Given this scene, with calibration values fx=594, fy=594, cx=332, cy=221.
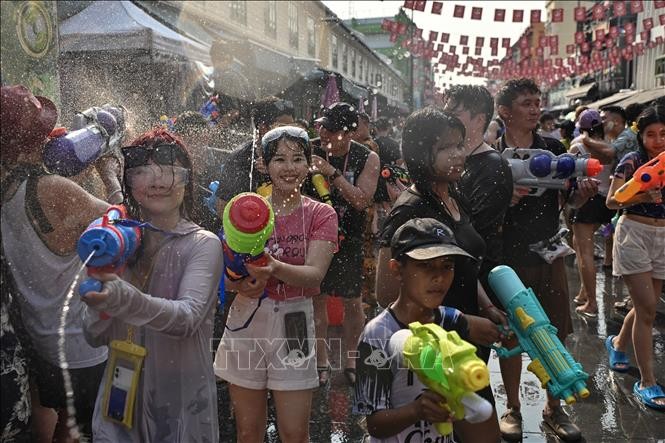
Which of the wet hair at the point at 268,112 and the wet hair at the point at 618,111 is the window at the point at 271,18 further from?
the wet hair at the point at 268,112

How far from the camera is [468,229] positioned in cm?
258

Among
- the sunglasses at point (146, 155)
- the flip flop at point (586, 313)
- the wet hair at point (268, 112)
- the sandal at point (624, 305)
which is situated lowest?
the flip flop at point (586, 313)

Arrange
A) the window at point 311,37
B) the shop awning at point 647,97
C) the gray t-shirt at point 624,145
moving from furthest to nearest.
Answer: the window at point 311,37 < the shop awning at point 647,97 < the gray t-shirt at point 624,145

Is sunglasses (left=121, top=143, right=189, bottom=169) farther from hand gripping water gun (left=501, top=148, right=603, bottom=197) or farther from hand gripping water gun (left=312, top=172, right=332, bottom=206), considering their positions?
hand gripping water gun (left=501, top=148, right=603, bottom=197)

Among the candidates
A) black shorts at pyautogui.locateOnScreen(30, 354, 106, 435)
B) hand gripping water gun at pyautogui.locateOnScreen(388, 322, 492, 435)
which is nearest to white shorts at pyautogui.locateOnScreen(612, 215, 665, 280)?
hand gripping water gun at pyautogui.locateOnScreen(388, 322, 492, 435)

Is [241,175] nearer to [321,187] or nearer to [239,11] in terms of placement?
[321,187]

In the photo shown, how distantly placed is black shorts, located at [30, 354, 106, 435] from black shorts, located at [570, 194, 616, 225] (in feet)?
17.0

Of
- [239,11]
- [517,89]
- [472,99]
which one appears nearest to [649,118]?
[517,89]

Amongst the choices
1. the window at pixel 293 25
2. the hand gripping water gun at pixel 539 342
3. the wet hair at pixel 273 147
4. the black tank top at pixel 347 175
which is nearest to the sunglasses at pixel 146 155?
the wet hair at pixel 273 147

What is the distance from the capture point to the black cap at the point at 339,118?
13.6 feet

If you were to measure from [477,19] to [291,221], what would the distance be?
769 centimetres

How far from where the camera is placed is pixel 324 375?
448 centimetres

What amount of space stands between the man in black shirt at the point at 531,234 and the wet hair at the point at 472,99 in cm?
49

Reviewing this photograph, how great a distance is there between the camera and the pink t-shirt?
276 cm
